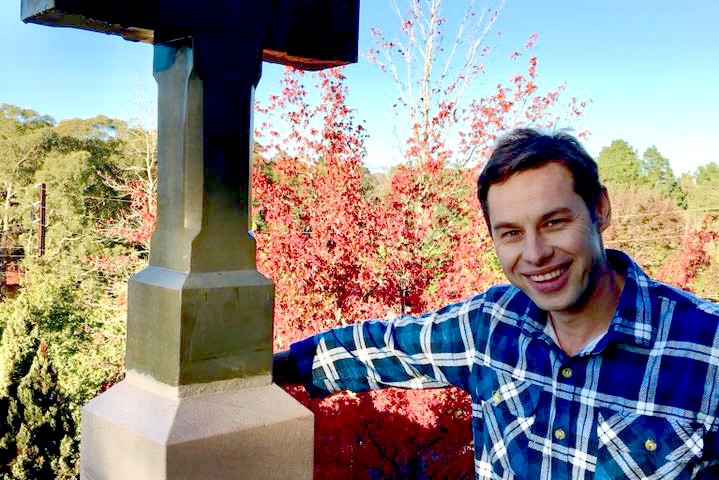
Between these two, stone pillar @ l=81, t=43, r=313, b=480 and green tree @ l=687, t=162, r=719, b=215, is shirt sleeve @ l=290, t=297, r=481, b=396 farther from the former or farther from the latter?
green tree @ l=687, t=162, r=719, b=215

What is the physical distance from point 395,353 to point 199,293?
65 centimetres

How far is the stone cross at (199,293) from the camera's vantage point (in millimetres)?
1146

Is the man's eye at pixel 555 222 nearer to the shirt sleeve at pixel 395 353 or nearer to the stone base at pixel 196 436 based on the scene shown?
the shirt sleeve at pixel 395 353

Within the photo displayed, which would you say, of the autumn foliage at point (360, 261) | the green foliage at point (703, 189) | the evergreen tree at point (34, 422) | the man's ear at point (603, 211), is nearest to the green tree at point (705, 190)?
the green foliage at point (703, 189)

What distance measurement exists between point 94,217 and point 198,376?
17.8m

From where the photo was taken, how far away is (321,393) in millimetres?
Answer: 1682

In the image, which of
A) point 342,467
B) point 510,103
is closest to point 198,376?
point 342,467

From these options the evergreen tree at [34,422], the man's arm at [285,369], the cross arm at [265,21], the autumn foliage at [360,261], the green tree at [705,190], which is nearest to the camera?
the cross arm at [265,21]

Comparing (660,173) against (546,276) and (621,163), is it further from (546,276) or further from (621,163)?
(546,276)

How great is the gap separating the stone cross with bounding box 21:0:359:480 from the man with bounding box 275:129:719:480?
0.99 ft

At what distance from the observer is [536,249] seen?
1.36 m

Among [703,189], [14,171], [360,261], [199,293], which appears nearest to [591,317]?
[199,293]

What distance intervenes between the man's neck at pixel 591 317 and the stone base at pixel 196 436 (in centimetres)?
63

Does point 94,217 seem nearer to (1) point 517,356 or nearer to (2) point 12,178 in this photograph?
(2) point 12,178
